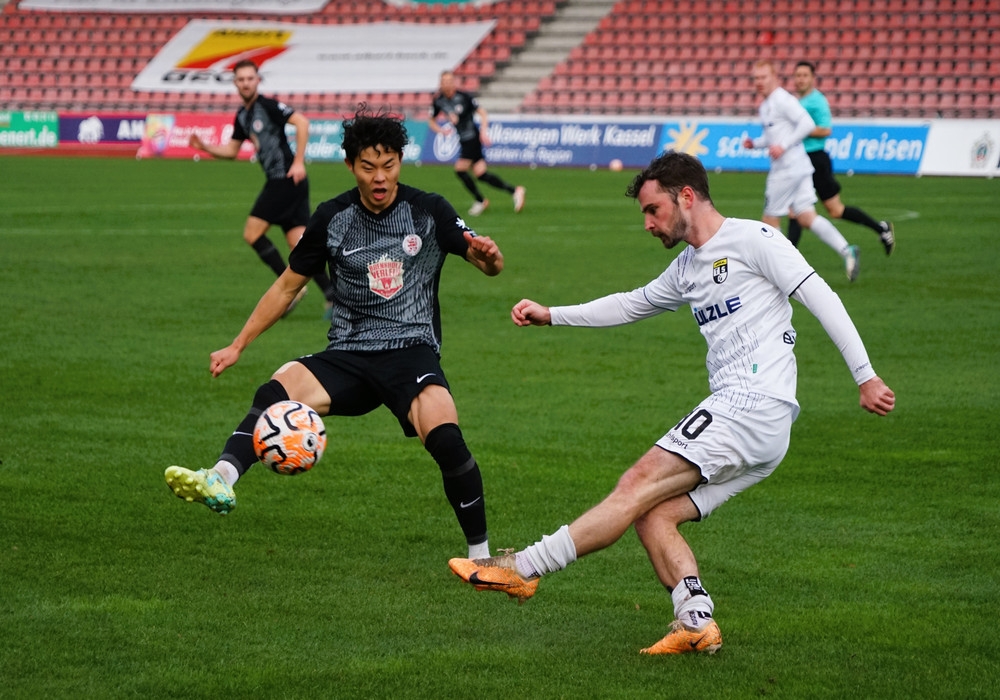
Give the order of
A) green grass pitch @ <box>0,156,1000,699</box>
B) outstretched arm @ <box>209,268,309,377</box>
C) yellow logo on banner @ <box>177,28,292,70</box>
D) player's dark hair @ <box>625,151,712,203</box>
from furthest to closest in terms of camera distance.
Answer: yellow logo on banner @ <box>177,28,292,70</box>
outstretched arm @ <box>209,268,309,377</box>
player's dark hair @ <box>625,151,712,203</box>
green grass pitch @ <box>0,156,1000,699</box>

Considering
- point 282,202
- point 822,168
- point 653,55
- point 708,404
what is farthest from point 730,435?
point 653,55

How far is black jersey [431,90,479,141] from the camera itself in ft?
74.0

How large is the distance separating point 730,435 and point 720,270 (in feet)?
2.08

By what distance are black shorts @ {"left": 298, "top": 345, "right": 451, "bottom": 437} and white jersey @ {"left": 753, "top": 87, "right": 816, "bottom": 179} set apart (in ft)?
32.4

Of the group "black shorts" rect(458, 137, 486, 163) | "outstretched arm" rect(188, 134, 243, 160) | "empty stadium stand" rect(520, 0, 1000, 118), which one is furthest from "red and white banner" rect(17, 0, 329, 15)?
"outstretched arm" rect(188, 134, 243, 160)

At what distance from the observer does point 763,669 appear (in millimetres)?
4836

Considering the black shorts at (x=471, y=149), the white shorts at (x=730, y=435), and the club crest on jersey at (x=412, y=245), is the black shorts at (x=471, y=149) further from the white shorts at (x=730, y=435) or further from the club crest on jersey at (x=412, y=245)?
the white shorts at (x=730, y=435)

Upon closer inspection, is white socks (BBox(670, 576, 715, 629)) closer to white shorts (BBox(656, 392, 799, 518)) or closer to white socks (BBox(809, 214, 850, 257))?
white shorts (BBox(656, 392, 799, 518))

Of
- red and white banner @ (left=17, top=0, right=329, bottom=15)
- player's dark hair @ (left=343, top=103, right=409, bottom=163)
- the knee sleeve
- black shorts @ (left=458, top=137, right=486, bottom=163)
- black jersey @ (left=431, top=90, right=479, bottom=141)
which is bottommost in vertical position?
red and white banner @ (left=17, top=0, right=329, bottom=15)

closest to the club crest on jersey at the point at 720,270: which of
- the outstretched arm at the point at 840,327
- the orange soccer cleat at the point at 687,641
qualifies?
the outstretched arm at the point at 840,327

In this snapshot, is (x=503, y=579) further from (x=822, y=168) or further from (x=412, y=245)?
(x=822, y=168)

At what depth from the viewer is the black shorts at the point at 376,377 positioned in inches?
234

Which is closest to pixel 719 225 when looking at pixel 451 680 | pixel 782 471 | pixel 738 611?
pixel 738 611

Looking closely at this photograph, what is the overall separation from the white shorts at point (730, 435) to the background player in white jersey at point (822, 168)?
35.7 feet
